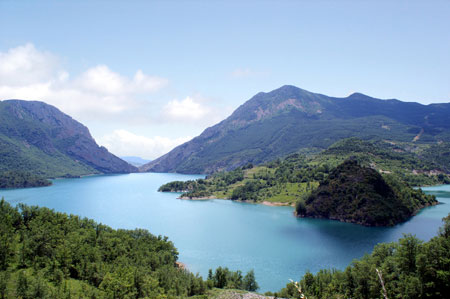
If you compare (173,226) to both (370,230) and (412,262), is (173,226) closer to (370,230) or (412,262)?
(370,230)

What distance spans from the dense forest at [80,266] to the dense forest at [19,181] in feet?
492

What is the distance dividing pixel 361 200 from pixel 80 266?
255 feet

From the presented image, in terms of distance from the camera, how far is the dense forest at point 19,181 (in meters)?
176

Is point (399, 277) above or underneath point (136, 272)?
above

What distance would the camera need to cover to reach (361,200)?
90688 millimetres

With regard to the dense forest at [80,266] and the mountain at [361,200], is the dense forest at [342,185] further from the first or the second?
the dense forest at [80,266]

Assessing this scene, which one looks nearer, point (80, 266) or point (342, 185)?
point (80, 266)

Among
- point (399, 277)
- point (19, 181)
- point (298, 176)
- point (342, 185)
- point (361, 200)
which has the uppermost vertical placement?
point (298, 176)

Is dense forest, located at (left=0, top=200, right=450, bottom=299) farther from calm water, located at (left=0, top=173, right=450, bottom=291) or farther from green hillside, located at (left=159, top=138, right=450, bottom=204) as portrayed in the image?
green hillside, located at (left=159, top=138, right=450, bottom=204)

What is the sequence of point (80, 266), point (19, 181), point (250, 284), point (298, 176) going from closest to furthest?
point (80, 266) → point (250, 284) → point (298, 176) → point (19, 181)

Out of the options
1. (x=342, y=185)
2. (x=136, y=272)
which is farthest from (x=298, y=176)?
(x=136, y=272)

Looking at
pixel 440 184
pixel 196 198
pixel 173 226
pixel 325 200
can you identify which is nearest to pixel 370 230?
pixel 325 200

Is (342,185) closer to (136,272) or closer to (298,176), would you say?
(298,176)

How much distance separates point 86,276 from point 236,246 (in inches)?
1458
